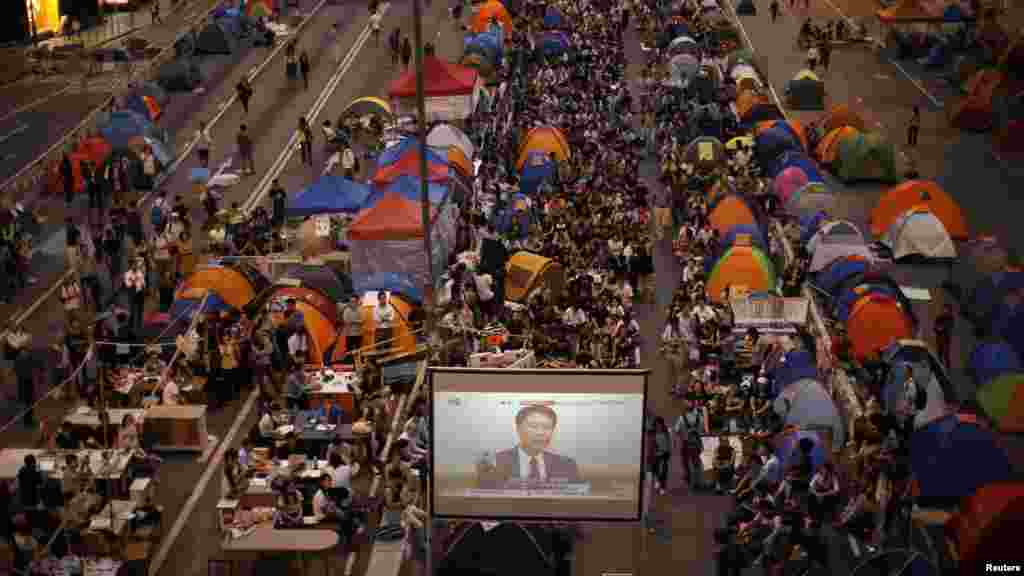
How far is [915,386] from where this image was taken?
25.2 meters

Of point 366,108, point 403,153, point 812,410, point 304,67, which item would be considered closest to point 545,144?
point 403,153

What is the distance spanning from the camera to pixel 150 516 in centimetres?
2283

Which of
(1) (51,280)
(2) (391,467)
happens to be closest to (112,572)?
(2) (391,467)

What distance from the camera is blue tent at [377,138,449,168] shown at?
1437 inches

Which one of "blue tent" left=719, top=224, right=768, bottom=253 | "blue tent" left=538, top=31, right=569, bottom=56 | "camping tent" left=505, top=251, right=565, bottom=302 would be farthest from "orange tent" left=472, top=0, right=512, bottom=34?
"camping tent" left=505, top=251, right=565, bottom=302

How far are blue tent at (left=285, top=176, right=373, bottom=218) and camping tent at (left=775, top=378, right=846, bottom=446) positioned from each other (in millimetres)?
13309

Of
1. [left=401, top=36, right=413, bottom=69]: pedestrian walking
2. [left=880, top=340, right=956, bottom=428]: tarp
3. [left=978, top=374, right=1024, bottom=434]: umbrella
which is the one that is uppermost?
[left=401, top=36, right=413, bottom=69]: pedestrian walking

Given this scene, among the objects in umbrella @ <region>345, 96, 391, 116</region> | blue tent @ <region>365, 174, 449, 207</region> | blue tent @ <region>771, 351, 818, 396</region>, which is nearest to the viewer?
blue tent @ <region>771, 351, 818, 396</region>

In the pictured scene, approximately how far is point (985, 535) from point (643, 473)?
515 cm

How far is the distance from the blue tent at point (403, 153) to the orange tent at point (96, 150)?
28.0ft

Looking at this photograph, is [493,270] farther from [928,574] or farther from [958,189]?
[958,189]

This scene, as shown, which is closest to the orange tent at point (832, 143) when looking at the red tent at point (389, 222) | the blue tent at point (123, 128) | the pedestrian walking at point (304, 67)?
the red tent at point (389, 222)

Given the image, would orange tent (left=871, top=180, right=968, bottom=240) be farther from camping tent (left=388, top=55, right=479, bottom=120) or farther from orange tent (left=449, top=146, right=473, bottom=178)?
camping tent (left=388, top=55, right=479, bottom=120)

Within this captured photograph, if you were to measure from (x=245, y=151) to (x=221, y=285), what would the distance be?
12.2 meters
